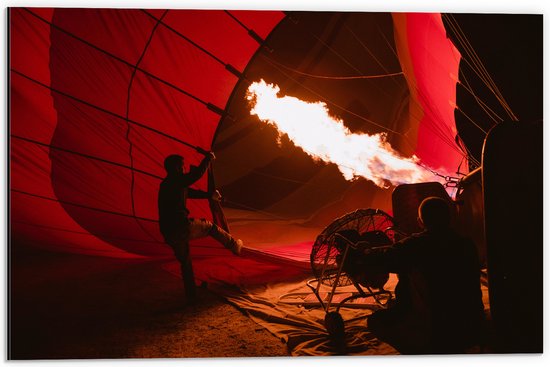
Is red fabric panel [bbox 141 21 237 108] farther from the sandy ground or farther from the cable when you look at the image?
the sandy ground

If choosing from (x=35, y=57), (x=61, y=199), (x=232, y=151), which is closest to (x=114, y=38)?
(x=35, y=57)

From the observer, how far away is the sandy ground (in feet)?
6.25

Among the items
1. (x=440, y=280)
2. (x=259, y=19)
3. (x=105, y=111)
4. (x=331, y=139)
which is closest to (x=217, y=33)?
(x=259, y=19)

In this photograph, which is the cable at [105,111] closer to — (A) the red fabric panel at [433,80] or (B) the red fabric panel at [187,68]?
(B) the red fabric panel at [187,68]

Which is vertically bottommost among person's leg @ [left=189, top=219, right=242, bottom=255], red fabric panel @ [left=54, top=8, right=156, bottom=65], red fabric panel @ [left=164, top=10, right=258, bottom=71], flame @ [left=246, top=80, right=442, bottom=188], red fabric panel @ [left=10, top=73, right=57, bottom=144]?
person's leg @ [left=189, top=219, right=242, bottom=255]

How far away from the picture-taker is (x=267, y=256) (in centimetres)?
317

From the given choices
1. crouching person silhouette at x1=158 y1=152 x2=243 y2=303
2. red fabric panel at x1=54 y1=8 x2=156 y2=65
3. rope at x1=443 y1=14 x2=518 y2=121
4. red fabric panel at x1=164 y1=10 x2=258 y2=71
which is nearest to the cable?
red fabric panel at x1=54 y1=8 x2=156 y2=65

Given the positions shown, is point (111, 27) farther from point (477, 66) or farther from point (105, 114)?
point (477, 66)

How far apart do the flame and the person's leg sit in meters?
1.33

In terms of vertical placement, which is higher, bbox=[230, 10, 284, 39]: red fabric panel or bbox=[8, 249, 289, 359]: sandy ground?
bbox=[230, 10, 284, 39]: red fabric panel

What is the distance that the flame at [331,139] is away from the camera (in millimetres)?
3531

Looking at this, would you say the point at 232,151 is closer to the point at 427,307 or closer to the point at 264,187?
the point at 264,187

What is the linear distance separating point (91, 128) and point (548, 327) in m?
2.88

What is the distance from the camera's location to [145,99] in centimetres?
279
